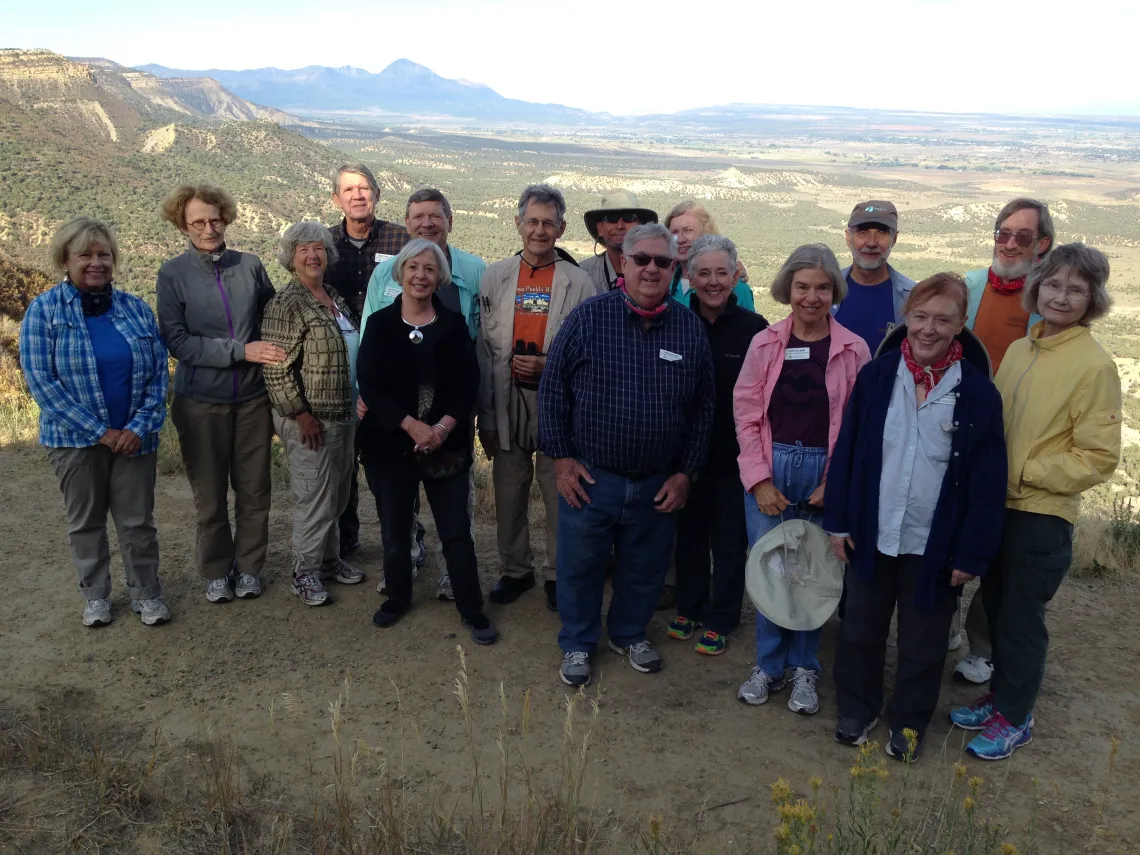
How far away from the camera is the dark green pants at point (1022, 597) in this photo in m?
3.49

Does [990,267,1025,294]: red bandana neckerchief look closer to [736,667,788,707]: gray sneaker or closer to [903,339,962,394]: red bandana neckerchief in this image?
[903,339,962,394]: red bandana neckerchief

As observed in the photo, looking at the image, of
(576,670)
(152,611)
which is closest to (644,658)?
(576,670)

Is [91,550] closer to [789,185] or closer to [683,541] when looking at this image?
[683,541]

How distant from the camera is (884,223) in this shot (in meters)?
4.45

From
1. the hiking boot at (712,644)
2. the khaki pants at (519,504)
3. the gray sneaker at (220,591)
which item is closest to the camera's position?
the hiking boot at (712,644)

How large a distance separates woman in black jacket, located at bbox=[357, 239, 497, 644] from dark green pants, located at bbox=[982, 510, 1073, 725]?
230 centimetres

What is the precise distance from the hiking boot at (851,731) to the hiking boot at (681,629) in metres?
1.03

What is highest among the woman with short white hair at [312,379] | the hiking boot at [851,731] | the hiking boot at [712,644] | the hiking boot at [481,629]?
the woman with short white hair at [312,379]

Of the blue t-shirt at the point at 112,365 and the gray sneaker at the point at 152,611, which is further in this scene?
the gray sneaker at the point at 152,611

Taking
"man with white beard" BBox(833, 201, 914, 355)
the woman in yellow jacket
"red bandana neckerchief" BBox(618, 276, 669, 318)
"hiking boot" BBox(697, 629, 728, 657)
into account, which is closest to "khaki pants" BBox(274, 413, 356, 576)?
"red bandana neckerchief" BBox(618, 276, 669, 318)

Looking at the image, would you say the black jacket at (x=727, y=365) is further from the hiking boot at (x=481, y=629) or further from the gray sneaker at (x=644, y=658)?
the hiking boot at (x=481, y=629)

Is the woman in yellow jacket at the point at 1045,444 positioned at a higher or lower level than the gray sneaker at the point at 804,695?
higher

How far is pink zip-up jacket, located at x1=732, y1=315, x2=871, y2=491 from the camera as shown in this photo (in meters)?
3.77

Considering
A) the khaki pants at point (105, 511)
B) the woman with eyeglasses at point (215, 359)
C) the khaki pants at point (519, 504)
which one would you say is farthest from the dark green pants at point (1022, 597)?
the khaki pants at point (105, 511)
